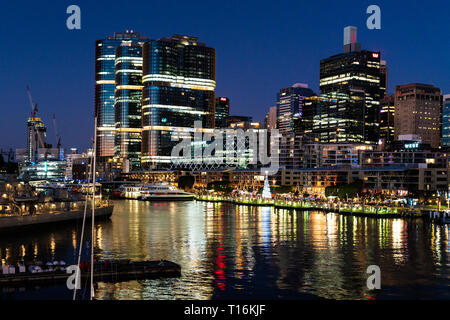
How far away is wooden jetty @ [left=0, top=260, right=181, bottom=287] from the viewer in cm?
3938

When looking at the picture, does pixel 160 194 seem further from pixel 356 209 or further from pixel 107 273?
pixel 107 273

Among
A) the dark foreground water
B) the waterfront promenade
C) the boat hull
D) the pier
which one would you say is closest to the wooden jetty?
the dark foreground water

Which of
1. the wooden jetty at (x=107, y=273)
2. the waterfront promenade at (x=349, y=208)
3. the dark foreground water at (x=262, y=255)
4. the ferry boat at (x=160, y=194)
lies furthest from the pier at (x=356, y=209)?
the wooden jetty at (x=107, y=273)

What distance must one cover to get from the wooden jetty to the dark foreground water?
4.25ft

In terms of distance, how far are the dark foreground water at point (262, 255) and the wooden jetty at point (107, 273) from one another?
1.30 metres

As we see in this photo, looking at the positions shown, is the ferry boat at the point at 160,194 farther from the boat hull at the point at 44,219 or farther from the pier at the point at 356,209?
the boat hull at the point at 44,219

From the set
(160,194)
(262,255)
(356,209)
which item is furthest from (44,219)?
A: (160,194)

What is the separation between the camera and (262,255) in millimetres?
55562

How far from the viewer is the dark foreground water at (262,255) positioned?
38562 millimetres

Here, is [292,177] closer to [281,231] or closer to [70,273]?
[281,231]

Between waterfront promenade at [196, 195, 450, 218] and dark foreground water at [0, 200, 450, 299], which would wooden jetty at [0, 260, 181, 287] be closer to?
dark foreground water at [0, 200, 450, 299]
